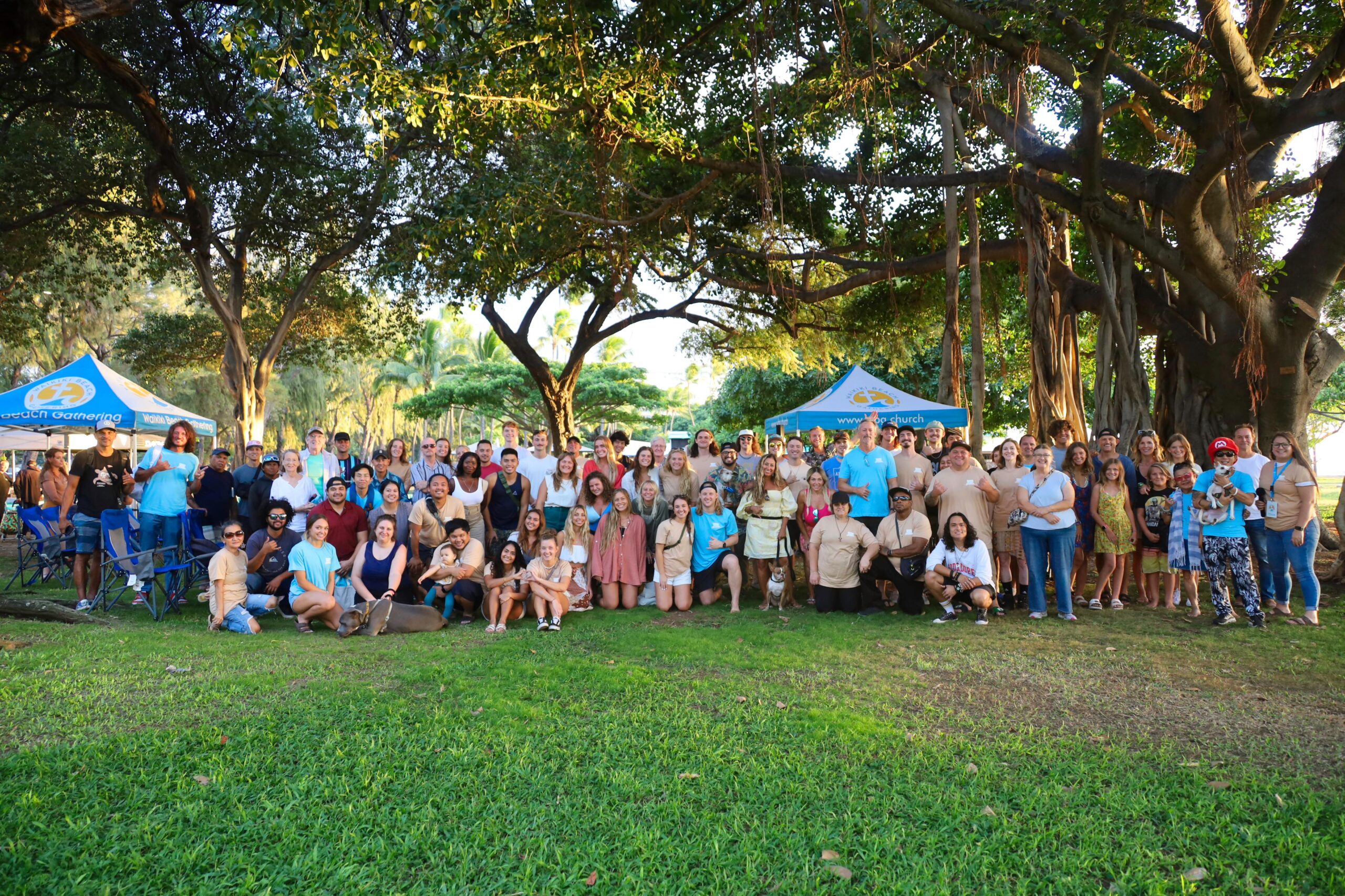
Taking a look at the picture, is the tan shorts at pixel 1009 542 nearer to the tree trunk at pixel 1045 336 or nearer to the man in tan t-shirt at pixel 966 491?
the man in tan t-shirt at pixel 966 491

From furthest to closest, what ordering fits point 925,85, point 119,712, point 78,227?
point 78,227
point 925,85
point 119,712

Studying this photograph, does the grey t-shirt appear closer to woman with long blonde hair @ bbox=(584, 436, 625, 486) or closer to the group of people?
the group of people

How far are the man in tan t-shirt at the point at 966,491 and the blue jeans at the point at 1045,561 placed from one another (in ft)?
1.16

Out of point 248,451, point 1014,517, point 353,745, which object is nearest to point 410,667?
point 353,745

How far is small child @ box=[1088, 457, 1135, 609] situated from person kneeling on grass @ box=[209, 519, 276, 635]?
7.63m

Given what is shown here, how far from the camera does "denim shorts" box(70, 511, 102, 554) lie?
26.9ft

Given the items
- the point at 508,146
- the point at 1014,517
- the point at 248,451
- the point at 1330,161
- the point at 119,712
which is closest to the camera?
the point at 119,712

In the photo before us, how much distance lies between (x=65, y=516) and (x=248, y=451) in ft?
6.87

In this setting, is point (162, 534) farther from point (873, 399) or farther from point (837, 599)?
point (873, 399)

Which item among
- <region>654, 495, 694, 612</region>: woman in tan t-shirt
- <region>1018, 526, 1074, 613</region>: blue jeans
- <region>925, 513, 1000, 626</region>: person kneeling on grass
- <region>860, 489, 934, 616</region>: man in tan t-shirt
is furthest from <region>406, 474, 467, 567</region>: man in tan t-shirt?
<region>1018, 526, 1074, 613</region>: blue jeans

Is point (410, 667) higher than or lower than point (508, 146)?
lower

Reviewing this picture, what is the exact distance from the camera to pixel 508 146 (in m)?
13.8

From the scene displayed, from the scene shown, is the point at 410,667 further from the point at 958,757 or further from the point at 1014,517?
the point at 1014,517

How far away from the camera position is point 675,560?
320 inches
